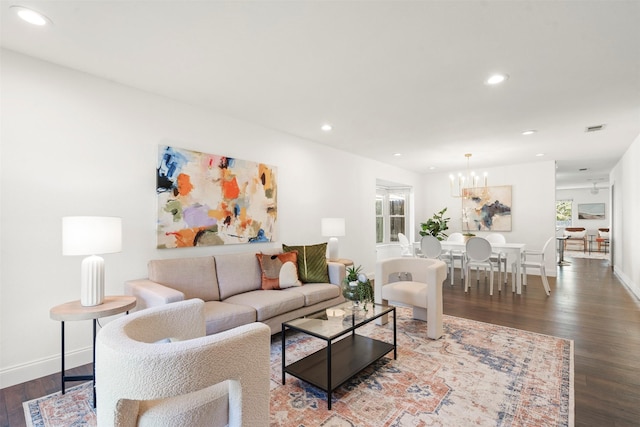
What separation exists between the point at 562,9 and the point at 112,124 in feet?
11.3

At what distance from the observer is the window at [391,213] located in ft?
23.4

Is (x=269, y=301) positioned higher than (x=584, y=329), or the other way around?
(x=269, y=301)

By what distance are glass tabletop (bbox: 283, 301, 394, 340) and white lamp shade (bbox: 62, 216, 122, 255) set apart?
1.41m

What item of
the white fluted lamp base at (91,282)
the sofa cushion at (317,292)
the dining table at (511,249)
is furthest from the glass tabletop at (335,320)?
the dining table at (511,249)

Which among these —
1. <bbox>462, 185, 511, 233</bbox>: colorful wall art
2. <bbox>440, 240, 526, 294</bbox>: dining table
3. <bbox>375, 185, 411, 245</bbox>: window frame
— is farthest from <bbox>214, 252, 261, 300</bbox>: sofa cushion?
<bbox>462, 185, 511, 233</bbox>: colorful wall art

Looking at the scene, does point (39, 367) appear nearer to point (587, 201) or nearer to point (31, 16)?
point (31, 16)

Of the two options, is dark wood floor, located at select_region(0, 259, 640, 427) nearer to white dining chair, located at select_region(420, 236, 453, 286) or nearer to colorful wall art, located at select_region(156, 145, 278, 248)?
white dining chair, located at select_region(420, 236, 453, 286)

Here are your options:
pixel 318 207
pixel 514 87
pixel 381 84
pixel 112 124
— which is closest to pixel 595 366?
pixel 514 87

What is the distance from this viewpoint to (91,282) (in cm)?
211

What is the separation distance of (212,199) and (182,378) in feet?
Result: 8.26

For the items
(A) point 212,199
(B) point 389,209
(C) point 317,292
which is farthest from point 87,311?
(B) point 389,209

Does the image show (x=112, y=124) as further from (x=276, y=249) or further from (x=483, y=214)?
(x=483, y=214)

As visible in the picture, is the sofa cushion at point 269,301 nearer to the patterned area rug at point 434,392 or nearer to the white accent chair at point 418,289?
the patterned area rug at point 434,392

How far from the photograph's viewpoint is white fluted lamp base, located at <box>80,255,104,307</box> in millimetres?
2098
